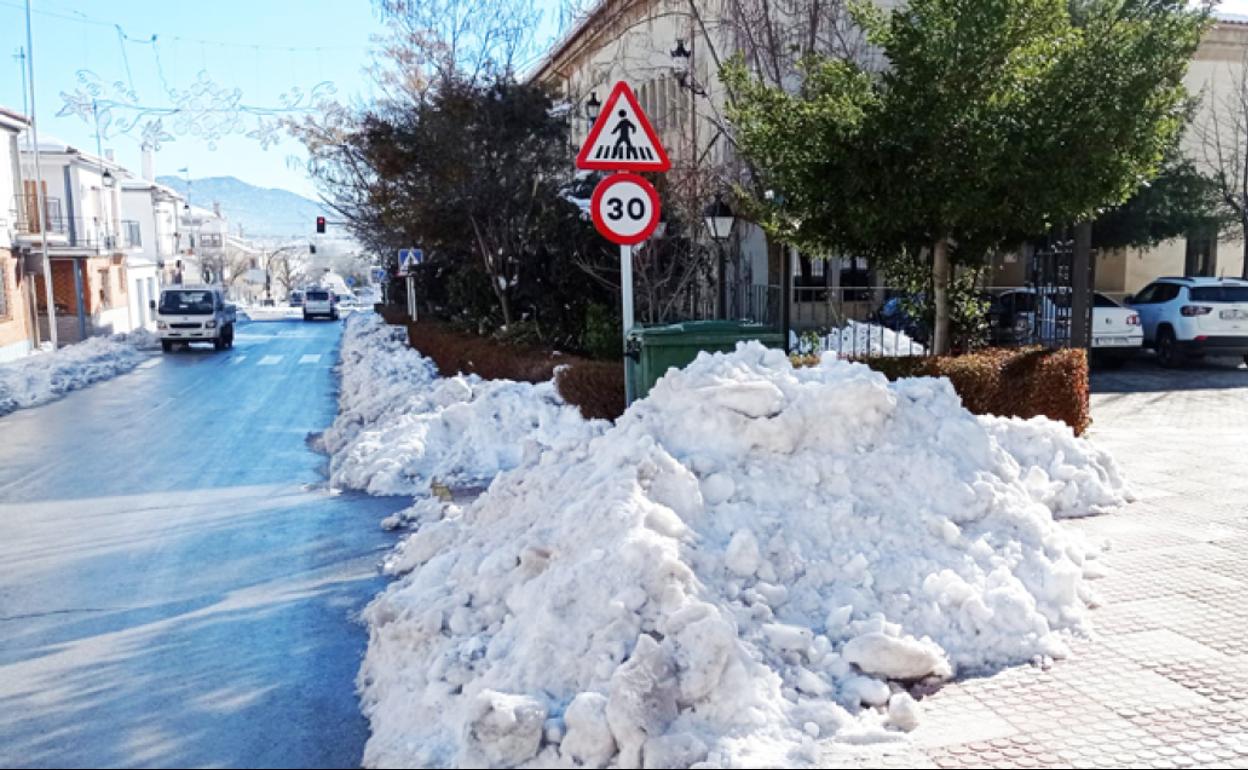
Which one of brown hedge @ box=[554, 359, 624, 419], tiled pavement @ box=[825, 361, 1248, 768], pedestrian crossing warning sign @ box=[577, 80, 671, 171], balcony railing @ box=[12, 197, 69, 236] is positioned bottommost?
tiled pavement @ box=[825, 361, 1248, 768]

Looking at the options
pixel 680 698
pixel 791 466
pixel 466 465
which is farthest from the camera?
pixel 466 465

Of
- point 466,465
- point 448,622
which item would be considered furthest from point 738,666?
point 466,465

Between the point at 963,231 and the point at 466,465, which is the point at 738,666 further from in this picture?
the point at 963,231

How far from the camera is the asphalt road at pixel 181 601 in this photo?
4.33 meters

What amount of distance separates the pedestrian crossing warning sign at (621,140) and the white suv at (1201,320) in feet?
47.1

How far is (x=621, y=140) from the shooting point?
7.09 metres

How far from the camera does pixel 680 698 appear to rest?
3.92 meters

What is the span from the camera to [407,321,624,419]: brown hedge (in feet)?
31.5

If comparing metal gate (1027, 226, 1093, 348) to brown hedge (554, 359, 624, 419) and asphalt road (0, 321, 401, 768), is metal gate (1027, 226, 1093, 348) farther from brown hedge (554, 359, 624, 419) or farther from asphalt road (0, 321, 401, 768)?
asphalt road (0, 321, 401, 768)

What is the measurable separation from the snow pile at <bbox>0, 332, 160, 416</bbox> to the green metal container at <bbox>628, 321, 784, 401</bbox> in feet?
43.9

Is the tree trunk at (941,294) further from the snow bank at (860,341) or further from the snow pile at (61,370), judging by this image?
the snow pile at (61,370)

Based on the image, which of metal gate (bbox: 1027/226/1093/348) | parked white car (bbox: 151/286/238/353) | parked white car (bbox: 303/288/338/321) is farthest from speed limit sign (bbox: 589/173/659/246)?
parked white car (bbox: 303/288/338/321)

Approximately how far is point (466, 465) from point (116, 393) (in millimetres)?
12919

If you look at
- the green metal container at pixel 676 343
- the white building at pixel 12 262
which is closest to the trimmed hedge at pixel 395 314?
the white building at pixel 12 262
